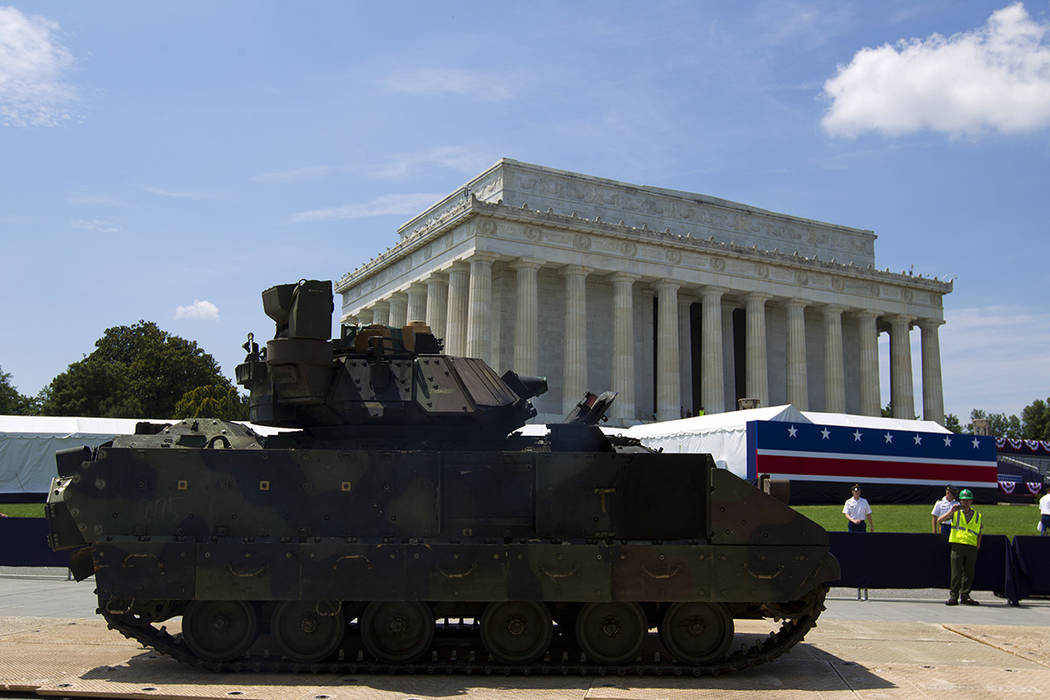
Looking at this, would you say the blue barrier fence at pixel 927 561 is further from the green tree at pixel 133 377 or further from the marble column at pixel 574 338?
the green tree at pixel 133 377

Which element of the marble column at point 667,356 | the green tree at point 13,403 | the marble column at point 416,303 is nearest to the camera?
the marble column at point 667,356

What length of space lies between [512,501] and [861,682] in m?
3.90

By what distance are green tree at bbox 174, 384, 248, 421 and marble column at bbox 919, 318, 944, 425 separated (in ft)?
151

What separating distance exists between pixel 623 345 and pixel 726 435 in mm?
20393

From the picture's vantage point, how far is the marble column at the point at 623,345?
5225 cm

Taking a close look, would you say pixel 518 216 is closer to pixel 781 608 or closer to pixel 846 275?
pixel 846 275

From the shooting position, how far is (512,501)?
9.68 meters

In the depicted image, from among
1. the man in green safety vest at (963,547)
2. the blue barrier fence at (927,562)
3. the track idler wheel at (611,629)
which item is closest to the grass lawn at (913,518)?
the blue barrier fence at (927,562)

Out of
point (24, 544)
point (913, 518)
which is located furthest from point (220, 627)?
point (913, 518)

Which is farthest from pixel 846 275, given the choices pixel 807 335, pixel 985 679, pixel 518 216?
pixel 985 679

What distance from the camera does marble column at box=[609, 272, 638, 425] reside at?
5225cm

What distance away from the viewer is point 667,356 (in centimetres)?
5469

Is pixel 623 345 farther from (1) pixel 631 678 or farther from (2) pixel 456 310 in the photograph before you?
(1) pixel 631 678

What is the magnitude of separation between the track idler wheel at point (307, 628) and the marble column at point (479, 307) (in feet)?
130
